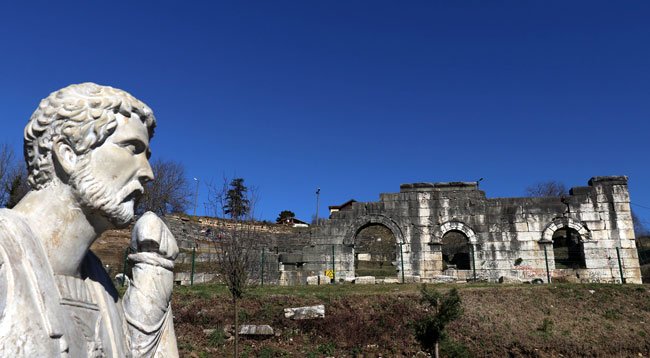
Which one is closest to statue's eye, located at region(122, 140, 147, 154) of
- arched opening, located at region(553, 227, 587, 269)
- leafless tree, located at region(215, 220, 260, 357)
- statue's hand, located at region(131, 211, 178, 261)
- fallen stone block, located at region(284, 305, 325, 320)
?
statue's hand, located at region(131, 211, 178, 261)

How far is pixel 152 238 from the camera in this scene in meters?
1.84

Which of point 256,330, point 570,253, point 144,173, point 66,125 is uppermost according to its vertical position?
point 570,253

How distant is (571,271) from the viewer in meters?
19.4

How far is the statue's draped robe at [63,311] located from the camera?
1.23 m

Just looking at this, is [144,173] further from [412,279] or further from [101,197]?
[412,279]

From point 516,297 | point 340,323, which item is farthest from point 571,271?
point 340,323

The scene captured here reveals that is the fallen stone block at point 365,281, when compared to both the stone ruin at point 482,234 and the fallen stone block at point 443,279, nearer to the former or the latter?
the stone ruin at point 482,234

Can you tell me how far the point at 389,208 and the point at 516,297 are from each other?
7.87 m

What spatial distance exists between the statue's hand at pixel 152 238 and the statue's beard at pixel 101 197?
0.23m

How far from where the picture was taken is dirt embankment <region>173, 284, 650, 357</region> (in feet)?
33.5

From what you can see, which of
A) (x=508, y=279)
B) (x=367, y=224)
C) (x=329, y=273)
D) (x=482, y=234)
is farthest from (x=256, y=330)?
(x=482, y=234)

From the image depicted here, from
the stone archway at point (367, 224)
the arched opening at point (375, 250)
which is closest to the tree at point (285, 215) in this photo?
the arched opening at point (375, 250)

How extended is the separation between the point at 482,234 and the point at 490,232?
1.16ft

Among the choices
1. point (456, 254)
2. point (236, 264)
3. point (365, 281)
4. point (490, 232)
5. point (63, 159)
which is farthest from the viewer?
point (456, 254)
